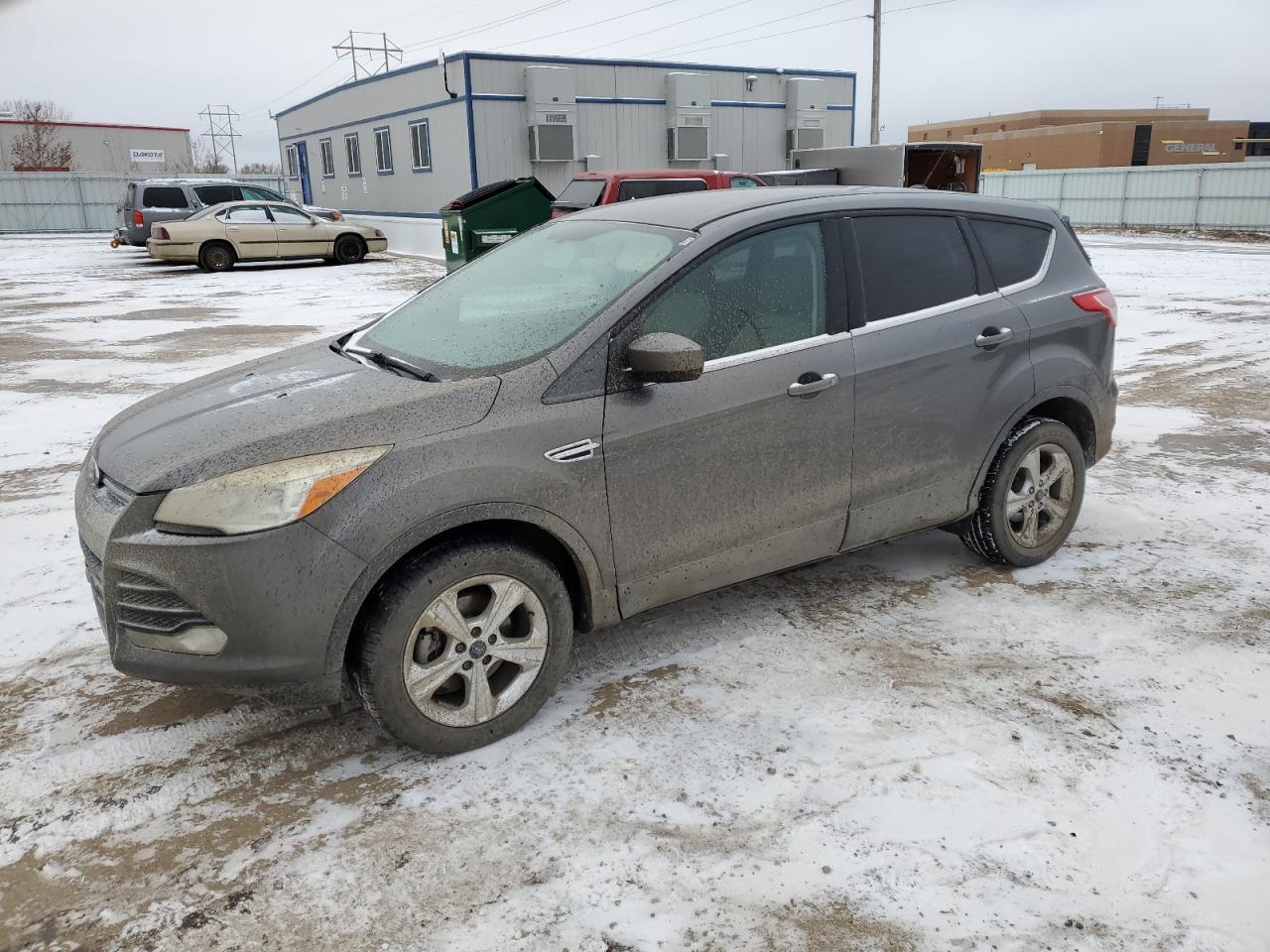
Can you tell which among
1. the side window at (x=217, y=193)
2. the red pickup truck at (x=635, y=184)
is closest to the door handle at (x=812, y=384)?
the red pickup truck at (x=635, y=184)

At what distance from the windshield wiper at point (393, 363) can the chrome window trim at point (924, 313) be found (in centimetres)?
159

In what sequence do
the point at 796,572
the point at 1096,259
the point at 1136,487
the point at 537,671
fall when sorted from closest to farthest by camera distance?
the point at 537,671 → the point at 796,572 → the point at 1136,487 → the point at 1096,259

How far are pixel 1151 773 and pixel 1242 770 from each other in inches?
10.8

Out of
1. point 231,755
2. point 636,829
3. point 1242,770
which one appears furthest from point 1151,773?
point 231,755

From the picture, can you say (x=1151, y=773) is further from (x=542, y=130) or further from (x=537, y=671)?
(x=542, y=130)

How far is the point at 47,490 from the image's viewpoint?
5.75m

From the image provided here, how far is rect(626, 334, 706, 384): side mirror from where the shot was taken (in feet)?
10.0

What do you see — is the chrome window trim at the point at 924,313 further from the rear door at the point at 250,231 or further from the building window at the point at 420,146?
the building window at the point at 420,146

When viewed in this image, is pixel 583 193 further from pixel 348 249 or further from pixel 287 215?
pixel 287 215

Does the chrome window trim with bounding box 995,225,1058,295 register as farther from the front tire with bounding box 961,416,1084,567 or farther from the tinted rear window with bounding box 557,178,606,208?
the tinted rear window with bounding box 557,178,606,208

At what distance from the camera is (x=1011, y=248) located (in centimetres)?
435

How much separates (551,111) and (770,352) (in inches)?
855

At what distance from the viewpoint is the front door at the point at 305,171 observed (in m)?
34.8

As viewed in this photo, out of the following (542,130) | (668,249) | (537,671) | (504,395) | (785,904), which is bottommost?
(785,904)
